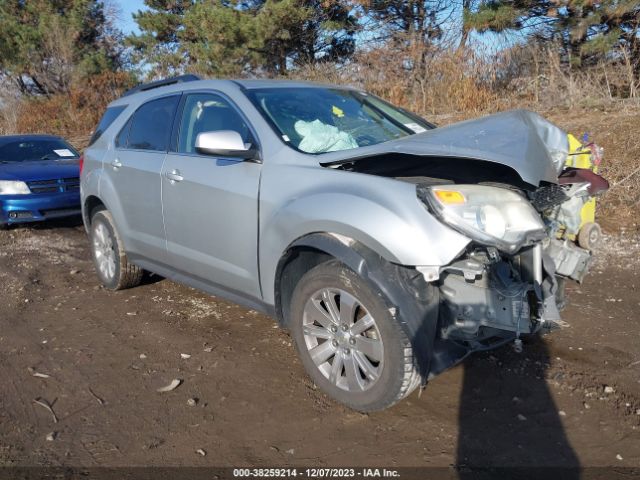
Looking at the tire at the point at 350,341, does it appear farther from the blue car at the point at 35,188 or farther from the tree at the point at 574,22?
the tree at the point at 574,22

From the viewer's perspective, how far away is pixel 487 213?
9.53 ft

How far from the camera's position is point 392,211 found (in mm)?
2893

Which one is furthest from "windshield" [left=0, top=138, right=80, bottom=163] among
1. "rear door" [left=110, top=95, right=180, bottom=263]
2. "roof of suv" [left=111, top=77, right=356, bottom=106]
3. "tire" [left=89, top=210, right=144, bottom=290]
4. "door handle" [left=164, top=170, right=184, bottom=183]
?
"door handle" [left=164, top=170, right=184, bottom=183]

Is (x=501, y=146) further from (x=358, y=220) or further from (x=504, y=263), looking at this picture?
(x=358, y=220)

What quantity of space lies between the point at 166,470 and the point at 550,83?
10936mm

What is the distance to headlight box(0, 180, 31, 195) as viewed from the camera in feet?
26.5

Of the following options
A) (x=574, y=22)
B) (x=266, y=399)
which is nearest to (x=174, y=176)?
(x=266, y=399)

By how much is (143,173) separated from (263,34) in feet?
49.4

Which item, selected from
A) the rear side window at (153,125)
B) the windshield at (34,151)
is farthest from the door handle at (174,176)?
the windshield at (34,151)

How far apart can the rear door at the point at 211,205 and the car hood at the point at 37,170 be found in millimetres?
4740

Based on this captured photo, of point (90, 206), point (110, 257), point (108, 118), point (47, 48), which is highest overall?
point (47, 48)

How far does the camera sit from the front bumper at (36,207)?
316 inches

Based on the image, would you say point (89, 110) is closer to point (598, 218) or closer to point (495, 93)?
point (495, 93)

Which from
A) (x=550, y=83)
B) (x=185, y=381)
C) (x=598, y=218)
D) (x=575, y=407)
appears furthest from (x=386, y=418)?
(x=550, y=83)
